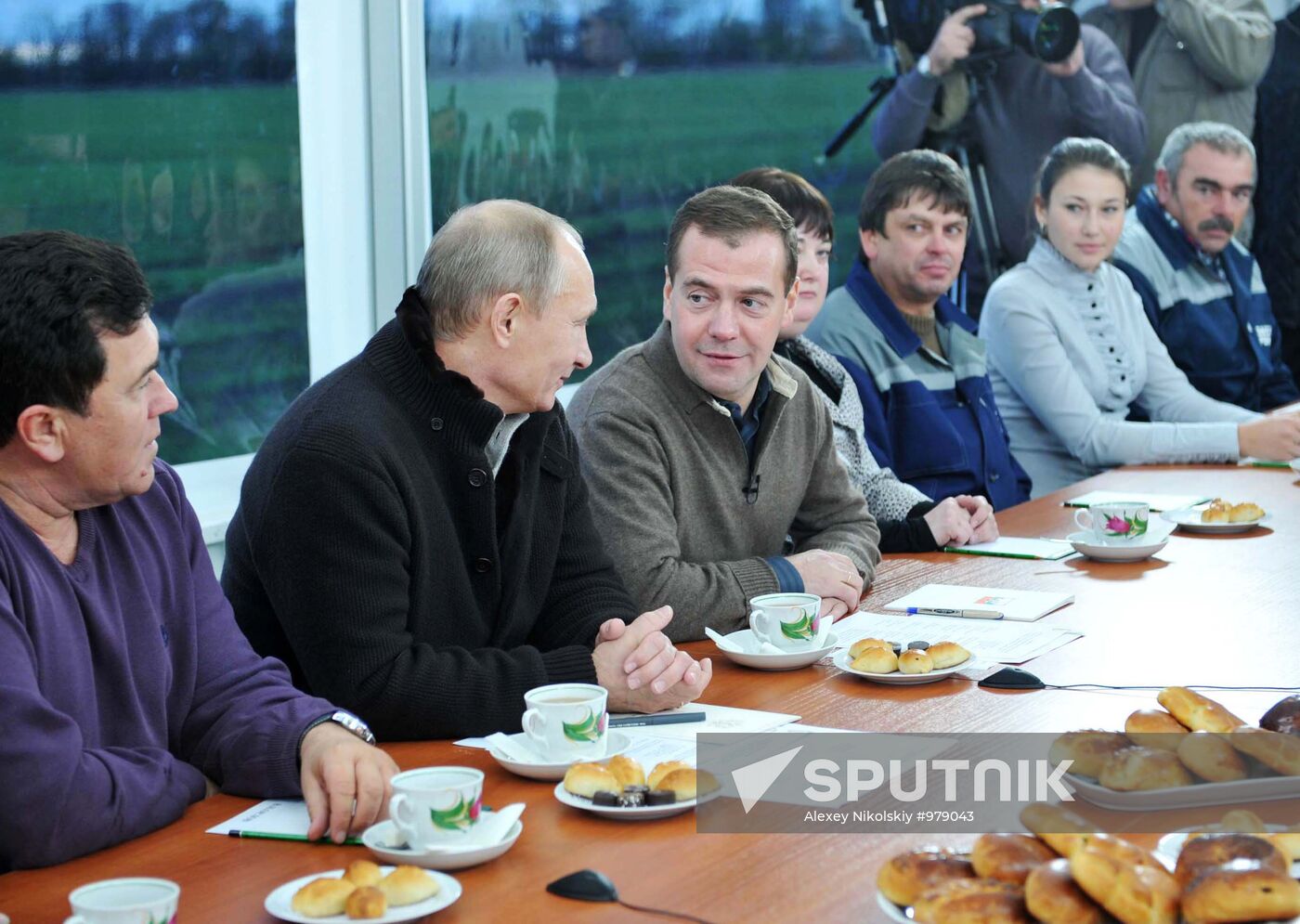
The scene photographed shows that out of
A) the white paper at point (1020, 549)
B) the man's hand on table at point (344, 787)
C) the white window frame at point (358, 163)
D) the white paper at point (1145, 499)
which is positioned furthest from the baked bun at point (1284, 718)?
the white window frame at point (358, 163)

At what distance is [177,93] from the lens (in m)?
3.65

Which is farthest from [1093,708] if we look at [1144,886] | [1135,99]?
[1135,99]

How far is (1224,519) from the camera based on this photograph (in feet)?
→ 10.1

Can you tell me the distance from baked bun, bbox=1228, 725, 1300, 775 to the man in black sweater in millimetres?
632

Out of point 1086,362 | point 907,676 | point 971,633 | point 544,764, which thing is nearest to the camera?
point 544,764

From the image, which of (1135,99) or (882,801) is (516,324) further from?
(1135,99)

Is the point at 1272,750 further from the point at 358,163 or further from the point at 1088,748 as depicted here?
the point at 358,163

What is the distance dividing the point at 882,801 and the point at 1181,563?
1.47m

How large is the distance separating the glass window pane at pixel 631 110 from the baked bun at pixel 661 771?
3.04 meters

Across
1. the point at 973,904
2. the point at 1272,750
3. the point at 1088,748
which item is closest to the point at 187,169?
the point at 1088,748

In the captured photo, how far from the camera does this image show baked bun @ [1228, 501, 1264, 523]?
309 centimetres

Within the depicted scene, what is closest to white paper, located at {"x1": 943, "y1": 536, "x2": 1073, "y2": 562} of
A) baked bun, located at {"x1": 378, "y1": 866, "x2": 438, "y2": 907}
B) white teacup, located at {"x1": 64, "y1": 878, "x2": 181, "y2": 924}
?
baked bun, located at {"x1": 378, "y1": 866, "x2": 438, "y2": 907}

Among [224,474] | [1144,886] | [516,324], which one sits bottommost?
[224,474]

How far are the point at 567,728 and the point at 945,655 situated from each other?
0.59 meters
